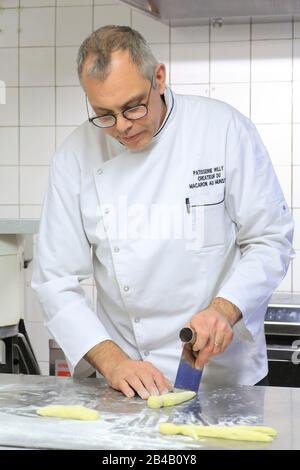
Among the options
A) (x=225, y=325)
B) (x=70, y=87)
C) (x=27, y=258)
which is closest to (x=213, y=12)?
(x=70, y=87)

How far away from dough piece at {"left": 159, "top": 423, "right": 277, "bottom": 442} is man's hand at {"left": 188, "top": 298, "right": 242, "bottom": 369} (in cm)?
28

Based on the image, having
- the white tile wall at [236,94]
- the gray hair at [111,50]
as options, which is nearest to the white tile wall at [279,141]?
the white tile wall at [236,94]

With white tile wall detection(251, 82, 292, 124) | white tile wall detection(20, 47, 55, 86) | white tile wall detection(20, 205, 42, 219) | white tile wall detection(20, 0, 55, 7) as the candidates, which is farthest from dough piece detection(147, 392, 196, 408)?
white tile wall detection(20, 0, 55, 7)

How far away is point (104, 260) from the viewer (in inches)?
66.2

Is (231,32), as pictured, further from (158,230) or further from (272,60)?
(158,230)

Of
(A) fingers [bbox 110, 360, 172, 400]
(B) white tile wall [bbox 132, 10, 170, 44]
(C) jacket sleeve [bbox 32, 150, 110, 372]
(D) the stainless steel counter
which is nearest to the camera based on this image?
(D) the stainless steel counter

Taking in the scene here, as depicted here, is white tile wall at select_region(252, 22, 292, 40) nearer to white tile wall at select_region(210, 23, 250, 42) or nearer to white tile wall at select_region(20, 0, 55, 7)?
white tile wall at select_region(210, 23, 250, 42)

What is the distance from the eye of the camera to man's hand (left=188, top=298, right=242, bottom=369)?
141cm

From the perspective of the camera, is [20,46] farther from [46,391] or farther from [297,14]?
[46,391]

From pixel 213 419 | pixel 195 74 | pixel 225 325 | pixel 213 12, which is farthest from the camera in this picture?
pixel 195 74

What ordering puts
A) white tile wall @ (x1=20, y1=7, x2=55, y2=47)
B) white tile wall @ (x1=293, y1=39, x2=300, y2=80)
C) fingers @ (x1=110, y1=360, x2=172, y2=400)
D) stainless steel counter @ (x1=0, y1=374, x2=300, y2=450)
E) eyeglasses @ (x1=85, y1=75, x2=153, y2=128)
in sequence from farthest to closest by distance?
white tile wall @ (x1=20, y1=7, x2=55, y2=47) < white tile wall @ (x1=293, y1=39, x2=300, y2=80) < eyeglasses @ (x1=85, y1=75, x2=153, y2=128) < fingers @ (x1=110, y1=360, x2=172, y2=400) < stainless steel counter @ (x1=0, y1=374, x2=300, y2=450)

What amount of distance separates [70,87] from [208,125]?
1.54 m

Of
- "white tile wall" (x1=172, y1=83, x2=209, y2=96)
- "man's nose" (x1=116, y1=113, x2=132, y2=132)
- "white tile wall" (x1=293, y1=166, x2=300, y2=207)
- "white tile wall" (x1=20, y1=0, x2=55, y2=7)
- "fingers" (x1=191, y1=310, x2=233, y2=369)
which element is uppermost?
"white tile wall" (x1=20, y1=0, x2=55, y2=7)

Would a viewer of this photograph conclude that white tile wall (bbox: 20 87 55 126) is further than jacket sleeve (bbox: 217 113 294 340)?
Yes
